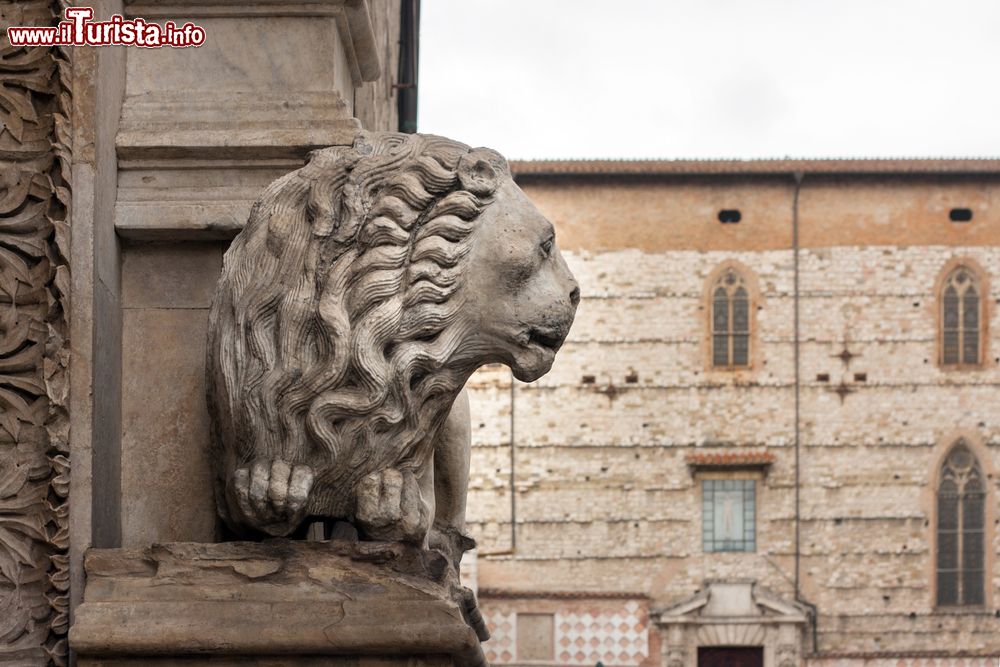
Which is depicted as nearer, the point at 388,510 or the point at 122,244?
the point at 388,510

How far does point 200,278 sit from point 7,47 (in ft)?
1.67

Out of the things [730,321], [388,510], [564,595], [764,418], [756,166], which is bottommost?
[564,595]

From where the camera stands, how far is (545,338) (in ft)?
9.18

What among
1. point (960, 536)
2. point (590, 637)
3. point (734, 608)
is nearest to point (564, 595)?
point (590, 637)

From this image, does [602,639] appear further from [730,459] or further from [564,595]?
[730,459]

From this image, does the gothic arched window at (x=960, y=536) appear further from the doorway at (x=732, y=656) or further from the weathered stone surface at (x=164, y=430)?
the weathered stone surface at (x=164, y=430)

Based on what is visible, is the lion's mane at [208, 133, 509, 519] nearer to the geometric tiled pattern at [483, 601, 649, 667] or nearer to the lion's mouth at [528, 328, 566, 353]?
the lion's mouth at [528, 328, 566, 353]

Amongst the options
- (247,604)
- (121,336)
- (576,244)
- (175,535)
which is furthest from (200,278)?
(576,244)

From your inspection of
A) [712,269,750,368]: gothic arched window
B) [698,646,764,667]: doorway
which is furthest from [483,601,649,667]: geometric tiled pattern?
[712,269,750,368]: gothic arched window

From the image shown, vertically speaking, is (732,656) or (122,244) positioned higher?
(122,244)

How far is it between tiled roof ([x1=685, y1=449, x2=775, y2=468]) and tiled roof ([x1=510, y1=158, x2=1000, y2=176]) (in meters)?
4.77

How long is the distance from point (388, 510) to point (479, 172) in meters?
0.56

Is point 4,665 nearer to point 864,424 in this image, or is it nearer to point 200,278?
point 200,278

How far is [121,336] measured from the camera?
2.99m
